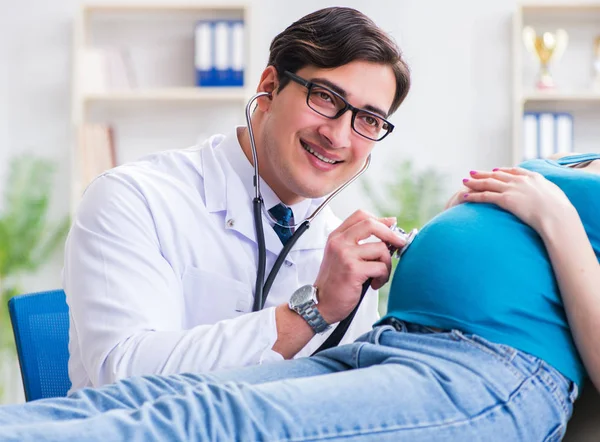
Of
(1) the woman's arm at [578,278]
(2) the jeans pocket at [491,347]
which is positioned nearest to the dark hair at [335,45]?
(1) the woman's arm at [578,278]

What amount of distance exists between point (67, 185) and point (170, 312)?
9.89 feet

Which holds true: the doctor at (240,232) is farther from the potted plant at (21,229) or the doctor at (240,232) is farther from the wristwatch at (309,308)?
the potted plant at (21,229)

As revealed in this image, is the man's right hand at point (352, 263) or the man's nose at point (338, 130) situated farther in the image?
the man's nose at point (338, 130)

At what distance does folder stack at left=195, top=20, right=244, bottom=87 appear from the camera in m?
4.08

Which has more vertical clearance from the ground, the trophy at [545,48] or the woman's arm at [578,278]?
the trophy at [545,48]

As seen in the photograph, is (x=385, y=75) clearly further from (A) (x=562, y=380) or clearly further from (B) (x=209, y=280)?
(A) (x=562, y=380)

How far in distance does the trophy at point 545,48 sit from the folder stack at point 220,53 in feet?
4.74

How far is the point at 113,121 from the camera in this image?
4.33 metres

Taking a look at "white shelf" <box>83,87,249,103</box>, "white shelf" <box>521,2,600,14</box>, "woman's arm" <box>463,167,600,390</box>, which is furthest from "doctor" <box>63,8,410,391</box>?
"white shelf" <box>521,2,600,14</box>

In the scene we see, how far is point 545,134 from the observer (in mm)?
4062

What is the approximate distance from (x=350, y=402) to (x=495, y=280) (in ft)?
1.07

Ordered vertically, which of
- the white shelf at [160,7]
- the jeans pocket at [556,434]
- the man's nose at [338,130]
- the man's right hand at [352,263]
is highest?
the white shelf at [160,7]

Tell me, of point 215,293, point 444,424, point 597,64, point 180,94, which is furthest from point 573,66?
point 444,424

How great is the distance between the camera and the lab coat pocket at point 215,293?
1643 millimetres
